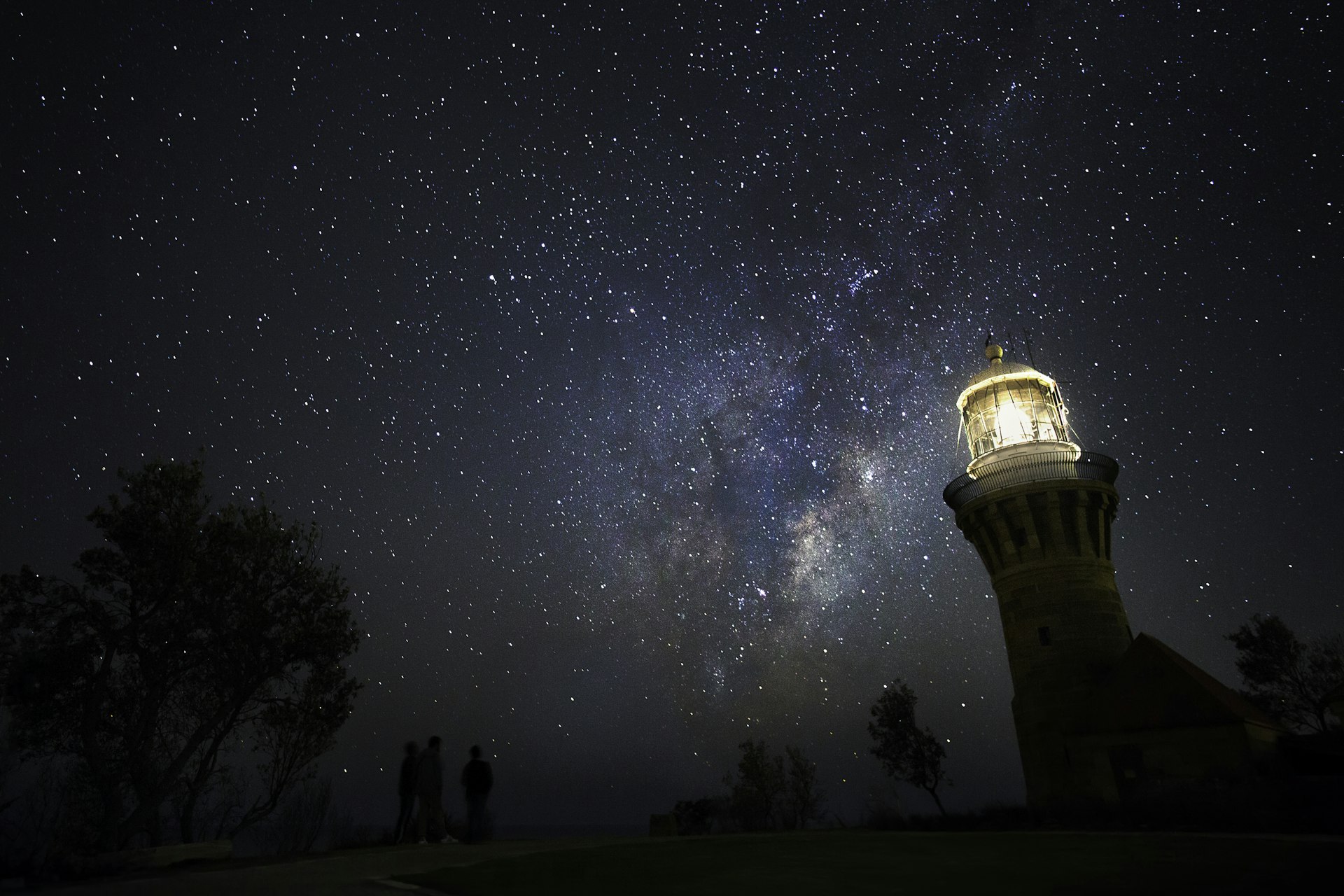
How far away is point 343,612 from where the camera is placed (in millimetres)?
18719

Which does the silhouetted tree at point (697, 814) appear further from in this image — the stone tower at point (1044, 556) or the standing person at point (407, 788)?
the standing person at point (407, 788)

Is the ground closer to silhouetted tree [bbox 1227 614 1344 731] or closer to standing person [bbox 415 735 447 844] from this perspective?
standing person [bbox 415 735 447 844]

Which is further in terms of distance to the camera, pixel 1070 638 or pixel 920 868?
pixel 1070 638

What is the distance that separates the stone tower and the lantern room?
44 millimetres

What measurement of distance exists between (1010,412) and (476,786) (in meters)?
22.5

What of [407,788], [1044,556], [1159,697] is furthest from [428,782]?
[1044,556]

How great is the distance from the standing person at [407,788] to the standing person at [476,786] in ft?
3.11

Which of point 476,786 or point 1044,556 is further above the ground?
point 1044,556

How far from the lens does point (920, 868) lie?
7.40 m

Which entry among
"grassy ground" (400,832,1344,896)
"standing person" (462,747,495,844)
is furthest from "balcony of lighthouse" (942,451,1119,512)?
"standing person" (462,747,495,844)

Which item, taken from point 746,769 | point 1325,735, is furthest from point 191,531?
point 1325,735

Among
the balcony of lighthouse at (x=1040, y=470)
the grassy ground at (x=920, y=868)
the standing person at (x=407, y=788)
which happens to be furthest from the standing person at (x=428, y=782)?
the balcony of lighthouse at (x=1040, y=470)

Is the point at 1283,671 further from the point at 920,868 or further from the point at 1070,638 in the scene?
the point at 920,868

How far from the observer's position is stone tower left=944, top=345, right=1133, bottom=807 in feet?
76.4
